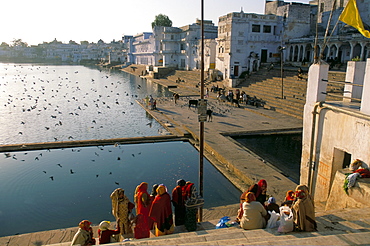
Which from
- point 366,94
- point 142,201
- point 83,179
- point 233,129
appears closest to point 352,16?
point 366,94

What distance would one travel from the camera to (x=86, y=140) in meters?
16.9

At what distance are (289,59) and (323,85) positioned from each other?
33392 millimetres

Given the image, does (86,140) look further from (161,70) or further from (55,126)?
(161,70)

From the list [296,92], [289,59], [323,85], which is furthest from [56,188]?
[289,59]

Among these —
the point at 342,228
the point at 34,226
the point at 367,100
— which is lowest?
the point at 34,226

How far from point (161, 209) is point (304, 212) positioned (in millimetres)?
2795

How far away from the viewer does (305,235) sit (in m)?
5.57

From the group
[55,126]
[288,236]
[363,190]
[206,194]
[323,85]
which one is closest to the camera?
[288,236]

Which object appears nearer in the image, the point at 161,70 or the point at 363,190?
the point at 363,190

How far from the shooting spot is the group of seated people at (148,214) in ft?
20.8

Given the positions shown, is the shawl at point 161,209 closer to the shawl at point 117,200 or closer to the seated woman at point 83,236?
the shawl at point 117,200

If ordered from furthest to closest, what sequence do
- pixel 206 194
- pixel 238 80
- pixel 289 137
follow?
pixel 238 80 < pixel 289 137 < pixel 206 194

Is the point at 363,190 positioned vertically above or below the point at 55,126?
above

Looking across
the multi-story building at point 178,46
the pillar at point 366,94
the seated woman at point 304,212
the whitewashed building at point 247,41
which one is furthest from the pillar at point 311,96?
the multi-story building at point 178,46
